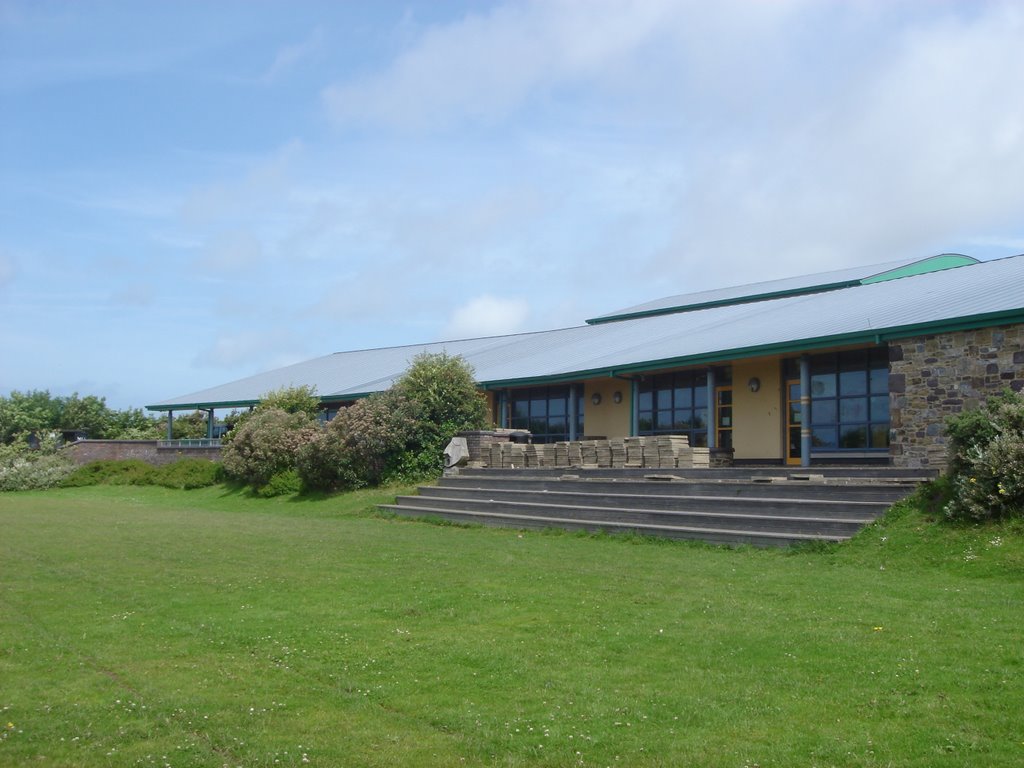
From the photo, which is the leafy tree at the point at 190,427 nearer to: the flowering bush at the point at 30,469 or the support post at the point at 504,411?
the flowering bush at the point at 30,469

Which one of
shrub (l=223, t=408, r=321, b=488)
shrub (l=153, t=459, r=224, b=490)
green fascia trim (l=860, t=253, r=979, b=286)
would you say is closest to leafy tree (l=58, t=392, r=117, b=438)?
shrub (l=153, t=459, r=224, b=490)

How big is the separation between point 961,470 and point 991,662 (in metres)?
6.82

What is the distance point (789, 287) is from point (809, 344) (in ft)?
47.5

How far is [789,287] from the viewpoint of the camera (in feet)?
112

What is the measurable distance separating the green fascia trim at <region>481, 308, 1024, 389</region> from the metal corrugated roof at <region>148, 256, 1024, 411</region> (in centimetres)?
2

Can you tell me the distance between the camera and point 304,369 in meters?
46.4

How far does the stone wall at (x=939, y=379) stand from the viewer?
663 inches

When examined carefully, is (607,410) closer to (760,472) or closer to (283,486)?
(283,486)

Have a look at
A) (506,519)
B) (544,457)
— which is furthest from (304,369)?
(506,519)

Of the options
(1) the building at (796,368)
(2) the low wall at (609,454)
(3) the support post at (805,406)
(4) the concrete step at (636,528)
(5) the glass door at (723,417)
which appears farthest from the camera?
(5) the glass door at (723,417)

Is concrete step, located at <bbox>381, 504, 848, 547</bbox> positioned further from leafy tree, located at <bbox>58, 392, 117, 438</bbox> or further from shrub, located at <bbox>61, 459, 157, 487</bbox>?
leafy tree, located at <bbox>58, 392, 117, 438</bbox>

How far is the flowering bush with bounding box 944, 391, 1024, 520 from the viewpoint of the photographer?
1252cm

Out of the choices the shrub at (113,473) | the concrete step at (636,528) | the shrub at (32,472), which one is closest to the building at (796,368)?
the concrete step at (636,528)

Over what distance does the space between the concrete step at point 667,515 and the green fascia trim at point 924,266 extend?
1609 centimetres
